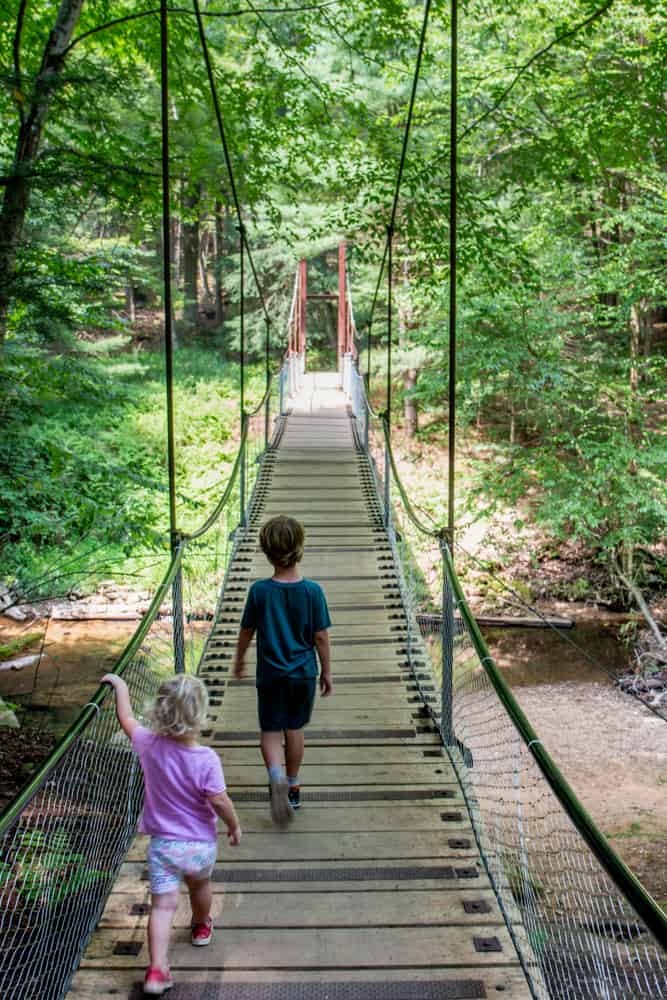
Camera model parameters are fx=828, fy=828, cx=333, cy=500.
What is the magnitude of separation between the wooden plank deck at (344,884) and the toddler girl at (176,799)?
19 centimetres

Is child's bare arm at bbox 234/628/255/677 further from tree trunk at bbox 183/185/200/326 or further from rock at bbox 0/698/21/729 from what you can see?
tree trunk at bbox 183/185/200/326

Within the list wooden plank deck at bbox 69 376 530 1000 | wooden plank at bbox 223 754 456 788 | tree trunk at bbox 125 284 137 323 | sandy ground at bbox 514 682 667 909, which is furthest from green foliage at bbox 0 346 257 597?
tree trunk at bbox 125 284 137 323

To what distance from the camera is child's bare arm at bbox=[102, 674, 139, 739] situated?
2.05 meters

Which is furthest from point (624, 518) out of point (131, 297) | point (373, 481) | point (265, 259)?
point (131, 297)

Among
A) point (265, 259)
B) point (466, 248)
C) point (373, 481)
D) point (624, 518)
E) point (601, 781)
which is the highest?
point (265, 259)

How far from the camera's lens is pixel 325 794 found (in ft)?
9.73

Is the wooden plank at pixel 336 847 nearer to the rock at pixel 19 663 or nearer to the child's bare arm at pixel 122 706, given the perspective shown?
the child's bare arm at pixel 122 706

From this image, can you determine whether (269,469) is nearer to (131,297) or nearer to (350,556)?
(350,556)

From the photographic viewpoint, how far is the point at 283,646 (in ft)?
8.82

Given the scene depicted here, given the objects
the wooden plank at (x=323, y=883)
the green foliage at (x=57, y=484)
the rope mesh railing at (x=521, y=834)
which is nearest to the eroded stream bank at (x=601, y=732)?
the rope mesh railing at (x=521, y=834)

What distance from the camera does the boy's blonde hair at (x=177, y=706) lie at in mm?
1921

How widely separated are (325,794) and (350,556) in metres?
3.19

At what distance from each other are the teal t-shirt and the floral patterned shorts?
769 mm

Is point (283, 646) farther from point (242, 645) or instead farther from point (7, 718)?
point (7, 718)
